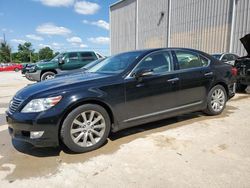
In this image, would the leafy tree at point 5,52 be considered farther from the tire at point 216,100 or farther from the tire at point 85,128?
the tire at point 85,128

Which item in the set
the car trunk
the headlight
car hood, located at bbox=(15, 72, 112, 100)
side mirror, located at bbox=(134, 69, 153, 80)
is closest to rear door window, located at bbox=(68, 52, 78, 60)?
the car trunk

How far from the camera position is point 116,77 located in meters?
3.75

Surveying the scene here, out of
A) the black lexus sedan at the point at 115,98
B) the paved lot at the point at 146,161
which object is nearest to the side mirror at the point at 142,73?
the black lexus sedan at the point at 115,98

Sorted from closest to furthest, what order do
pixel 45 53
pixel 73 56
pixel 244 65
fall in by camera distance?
1. pixel 244 65
2. pixel 73 56
3. pixel 45 53

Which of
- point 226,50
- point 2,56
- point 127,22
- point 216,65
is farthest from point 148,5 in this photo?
point 2,56

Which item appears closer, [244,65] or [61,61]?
[244,65]

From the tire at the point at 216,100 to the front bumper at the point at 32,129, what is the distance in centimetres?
333

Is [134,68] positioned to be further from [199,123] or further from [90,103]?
[199,123]

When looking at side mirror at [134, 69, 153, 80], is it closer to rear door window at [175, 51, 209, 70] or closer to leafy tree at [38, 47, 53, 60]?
rear door window at [175, 51, 209, 70]

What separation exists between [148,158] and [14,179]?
→ 173 cm

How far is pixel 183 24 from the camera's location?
18.1m

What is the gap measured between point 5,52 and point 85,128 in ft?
265

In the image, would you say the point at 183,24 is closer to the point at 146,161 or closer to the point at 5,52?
the point at 146,161

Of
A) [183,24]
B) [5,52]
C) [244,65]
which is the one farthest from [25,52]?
[244,65]
